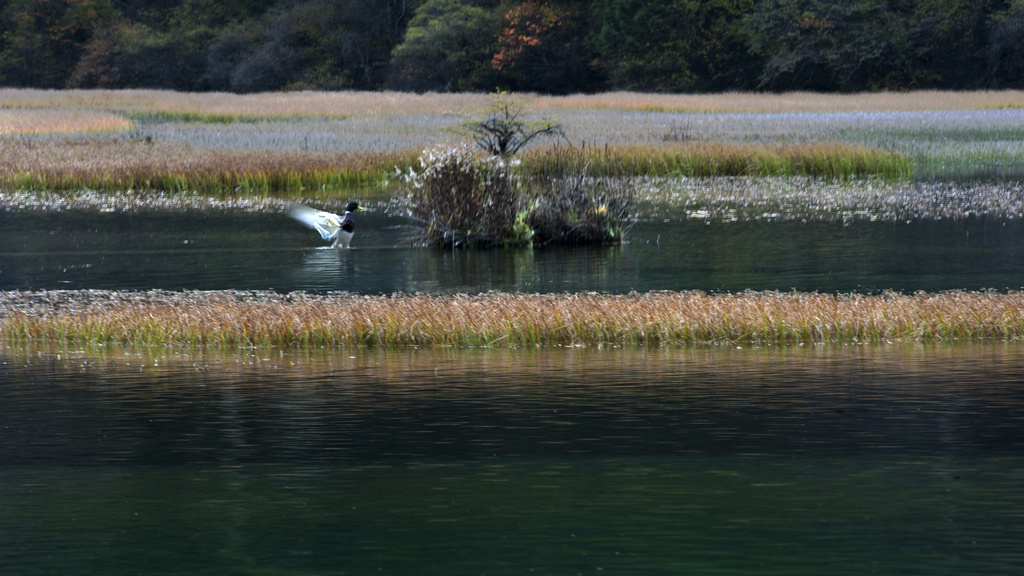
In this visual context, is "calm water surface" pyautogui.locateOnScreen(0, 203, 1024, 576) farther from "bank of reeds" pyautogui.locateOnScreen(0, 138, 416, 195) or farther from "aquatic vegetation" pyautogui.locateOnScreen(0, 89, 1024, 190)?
"aquatic vegetation" pyautogui.locateOnScreen(0, 89, 1024, 190)

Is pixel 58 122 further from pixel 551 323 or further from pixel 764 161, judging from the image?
pixel 551 323

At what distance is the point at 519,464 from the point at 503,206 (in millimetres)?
13887

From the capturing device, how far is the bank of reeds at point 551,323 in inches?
506

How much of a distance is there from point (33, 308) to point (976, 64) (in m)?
59.4

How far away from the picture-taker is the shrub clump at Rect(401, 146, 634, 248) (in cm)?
2152

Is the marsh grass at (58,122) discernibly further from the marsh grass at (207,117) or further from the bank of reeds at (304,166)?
the bank of reeds at (304,166)

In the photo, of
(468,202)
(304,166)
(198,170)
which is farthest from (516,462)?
(304,166)

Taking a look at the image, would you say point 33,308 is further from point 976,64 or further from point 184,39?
point 184,39

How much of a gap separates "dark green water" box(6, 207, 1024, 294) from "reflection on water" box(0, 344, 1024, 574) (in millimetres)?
5616

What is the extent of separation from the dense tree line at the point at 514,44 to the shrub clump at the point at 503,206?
149 ft

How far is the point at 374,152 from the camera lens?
36.6 meters

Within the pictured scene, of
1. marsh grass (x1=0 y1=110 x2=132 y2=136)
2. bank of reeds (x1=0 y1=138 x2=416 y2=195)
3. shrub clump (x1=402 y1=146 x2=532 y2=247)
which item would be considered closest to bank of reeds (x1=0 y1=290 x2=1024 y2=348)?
shrub clump (x1=402 y1=146 x2=532 y2=247)

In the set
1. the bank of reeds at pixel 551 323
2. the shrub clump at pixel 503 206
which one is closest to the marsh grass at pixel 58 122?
the shrub clump at pixel 503 206

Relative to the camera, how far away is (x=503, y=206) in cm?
2186
